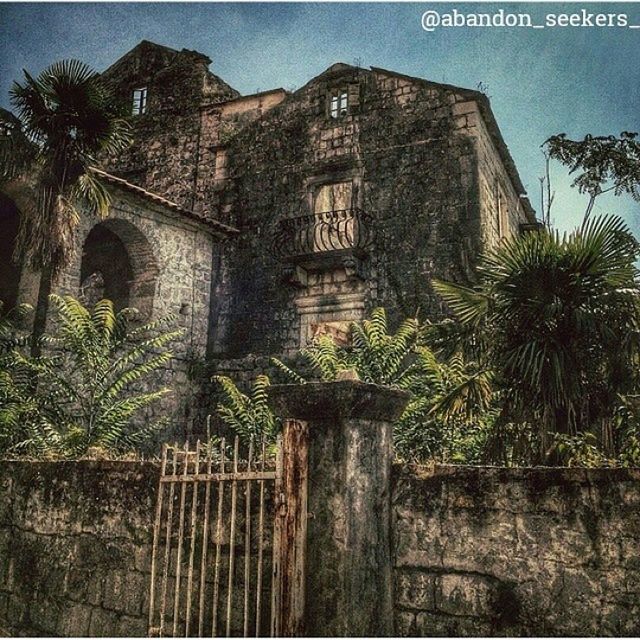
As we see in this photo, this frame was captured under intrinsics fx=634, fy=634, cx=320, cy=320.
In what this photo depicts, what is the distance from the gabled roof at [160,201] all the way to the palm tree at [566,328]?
729 centimetres

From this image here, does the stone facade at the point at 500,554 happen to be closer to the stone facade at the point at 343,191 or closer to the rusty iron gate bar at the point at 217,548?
the rusty iron gate bar at the point at 217,548

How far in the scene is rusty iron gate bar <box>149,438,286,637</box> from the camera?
3.50 meters

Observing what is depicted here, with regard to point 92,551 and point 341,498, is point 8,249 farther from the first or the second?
point 341,498

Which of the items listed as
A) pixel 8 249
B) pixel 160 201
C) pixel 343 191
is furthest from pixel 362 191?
pixel 8 249

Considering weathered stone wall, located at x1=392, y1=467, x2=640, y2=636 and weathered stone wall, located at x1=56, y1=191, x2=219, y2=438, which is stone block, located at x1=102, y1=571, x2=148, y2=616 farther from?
weathered stone wall, located at x1=56, y1=191, x2=219, y2=438

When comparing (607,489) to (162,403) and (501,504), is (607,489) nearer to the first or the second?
(501,504)

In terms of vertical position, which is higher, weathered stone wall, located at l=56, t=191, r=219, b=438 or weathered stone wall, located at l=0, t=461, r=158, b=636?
weathered stone wall, located at l=56, t=191, r=219, b=438

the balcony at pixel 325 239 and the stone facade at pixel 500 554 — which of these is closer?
the stone facade at pixel 500 554

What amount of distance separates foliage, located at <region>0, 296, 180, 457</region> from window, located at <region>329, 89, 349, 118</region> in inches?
284

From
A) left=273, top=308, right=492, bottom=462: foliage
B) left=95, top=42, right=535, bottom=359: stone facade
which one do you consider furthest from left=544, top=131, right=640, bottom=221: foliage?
left=273, top=308, right=492, bottom=462: foliage

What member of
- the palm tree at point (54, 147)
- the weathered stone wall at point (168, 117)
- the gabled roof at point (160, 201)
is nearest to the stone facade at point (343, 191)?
the weathered stone wall at point (168, 117)

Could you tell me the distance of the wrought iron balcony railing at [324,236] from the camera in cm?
1315

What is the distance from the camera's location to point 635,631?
286cm

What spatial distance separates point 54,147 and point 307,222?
5.55m
